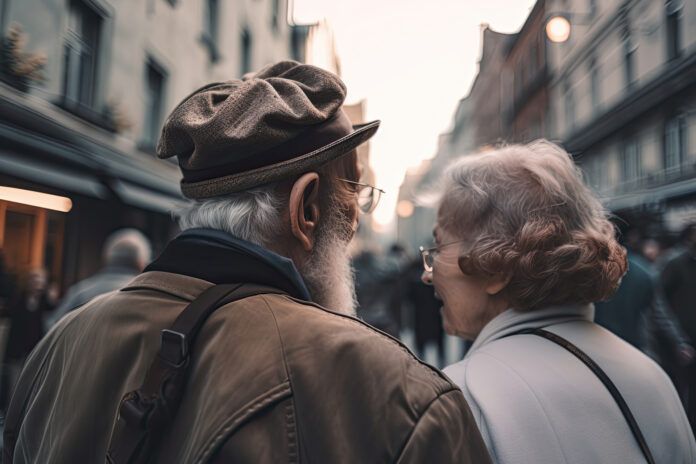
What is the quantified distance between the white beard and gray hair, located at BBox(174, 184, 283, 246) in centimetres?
16

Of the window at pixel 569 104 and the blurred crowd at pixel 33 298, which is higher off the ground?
the window at pixel 569 104

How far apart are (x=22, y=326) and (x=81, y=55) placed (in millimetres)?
3300

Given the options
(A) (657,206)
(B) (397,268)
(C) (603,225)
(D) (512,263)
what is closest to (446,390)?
(D) (512,263)

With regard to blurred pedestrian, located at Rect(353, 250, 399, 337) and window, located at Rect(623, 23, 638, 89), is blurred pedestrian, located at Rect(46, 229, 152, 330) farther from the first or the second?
window, located at Rect(623, 23, 638, 89)

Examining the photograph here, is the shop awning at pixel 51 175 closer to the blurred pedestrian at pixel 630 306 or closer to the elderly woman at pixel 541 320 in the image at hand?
the elderly woman at pixel 541 320

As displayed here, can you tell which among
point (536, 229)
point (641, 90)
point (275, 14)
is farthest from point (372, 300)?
point (275, 14)

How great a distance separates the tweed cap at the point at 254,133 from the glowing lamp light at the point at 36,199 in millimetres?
3413

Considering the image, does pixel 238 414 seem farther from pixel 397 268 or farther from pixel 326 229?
pixel 397 268

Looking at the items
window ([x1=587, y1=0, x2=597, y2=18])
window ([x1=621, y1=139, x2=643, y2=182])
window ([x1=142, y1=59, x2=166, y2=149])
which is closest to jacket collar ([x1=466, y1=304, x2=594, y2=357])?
window ([x1=587, y1=0, x2=597, y2=18])

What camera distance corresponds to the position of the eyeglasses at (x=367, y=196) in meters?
1.35

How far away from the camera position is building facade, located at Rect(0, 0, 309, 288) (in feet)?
14.4

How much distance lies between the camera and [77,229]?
21.1 feet

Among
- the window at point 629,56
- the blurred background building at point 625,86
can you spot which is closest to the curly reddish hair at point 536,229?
the blurred background building at point 625,86

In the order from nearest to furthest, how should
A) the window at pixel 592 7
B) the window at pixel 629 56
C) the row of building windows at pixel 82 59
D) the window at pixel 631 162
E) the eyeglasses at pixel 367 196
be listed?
the eyeglasses at pixel 367 196 → the window at pixel 629 56 → the window at pixel 592 7 → the window at pixel 631 162 → the row of building windows at pixel 82 59
